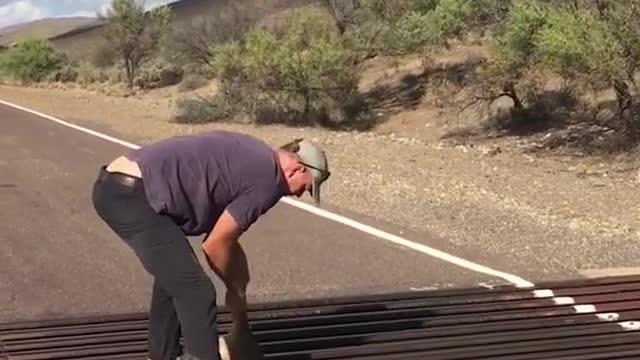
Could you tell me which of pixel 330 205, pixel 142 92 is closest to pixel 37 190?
pixel 330 205

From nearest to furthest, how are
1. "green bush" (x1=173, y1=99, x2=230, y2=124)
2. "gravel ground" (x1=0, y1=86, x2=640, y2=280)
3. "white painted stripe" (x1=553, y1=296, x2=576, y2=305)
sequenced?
1. "white painted stripe" (x1=553, y1=296, x2=576, y2=305)
2. "gravel ground" (x1=0, y1=86, x2=640, y2=280)
3. "green bush" (x1=173, y1=99, x2=230, y2=124)

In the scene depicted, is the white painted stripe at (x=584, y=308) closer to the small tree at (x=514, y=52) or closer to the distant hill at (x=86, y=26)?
the small tree at (x=514, y=52)

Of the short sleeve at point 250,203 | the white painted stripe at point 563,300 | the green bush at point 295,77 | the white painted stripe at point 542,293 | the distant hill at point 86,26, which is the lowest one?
the distant hill at point 86,26

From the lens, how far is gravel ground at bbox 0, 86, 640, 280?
9.12m

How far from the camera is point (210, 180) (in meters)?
4.45

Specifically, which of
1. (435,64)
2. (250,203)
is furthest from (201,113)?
(250,203)

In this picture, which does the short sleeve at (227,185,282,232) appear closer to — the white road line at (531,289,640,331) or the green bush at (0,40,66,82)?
the white road line at (531,289,640,331)

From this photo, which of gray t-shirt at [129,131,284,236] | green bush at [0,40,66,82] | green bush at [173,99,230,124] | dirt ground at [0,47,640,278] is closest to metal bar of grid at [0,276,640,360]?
gray t-shirt at [129,131,284,236]

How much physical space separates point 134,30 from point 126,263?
3881cm

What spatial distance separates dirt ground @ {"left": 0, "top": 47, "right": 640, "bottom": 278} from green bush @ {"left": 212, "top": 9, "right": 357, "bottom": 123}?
1994mm

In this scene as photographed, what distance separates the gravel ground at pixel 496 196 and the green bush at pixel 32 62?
3331 centimetres

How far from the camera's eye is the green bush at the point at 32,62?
52431 millimetres

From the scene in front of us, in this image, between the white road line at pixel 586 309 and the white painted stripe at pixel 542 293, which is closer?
the white road line at pixel 586 309

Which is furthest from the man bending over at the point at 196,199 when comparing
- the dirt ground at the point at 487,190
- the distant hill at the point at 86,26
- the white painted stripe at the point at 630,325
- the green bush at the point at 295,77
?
the distant hill at the point at 86,26
